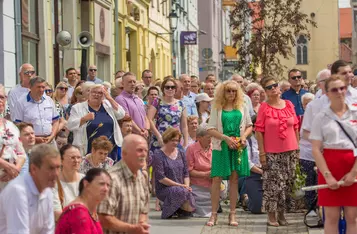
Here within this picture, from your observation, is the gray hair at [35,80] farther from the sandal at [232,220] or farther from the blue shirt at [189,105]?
the blue shirt at [189,105]

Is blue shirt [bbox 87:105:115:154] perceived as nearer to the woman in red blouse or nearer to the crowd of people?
the crowd of people

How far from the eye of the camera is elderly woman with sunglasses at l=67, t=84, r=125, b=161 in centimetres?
1302

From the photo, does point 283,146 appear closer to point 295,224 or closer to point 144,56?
point 295,224

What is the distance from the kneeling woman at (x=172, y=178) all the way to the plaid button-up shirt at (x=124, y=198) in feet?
20.7

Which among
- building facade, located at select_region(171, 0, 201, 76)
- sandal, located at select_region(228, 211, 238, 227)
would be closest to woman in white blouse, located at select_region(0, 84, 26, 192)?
sandal, located at select_region(228, 211, 238, 227)

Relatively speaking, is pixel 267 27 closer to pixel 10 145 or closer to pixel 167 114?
pixel 167 114

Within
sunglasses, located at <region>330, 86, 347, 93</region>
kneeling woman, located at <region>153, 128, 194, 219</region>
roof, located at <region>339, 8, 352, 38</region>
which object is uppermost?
roof, located at <region>339, 8, 352, 38</region>

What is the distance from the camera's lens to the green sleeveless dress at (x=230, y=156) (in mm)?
13281

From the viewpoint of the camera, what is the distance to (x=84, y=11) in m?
25.9

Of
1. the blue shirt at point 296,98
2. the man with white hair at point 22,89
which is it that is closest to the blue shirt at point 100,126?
the man with white hair at point 22,89

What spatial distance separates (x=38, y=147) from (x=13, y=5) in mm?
11762

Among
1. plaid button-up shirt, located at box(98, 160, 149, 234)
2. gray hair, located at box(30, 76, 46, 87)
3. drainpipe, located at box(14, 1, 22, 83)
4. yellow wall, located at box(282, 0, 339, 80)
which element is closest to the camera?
plaid button-up shirt, located at box(98, 160, 149, 234)

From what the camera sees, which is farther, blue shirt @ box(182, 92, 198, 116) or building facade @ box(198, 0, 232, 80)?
building facade @ box(198, 0, 232, 80)

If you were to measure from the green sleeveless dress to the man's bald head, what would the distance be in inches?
219
